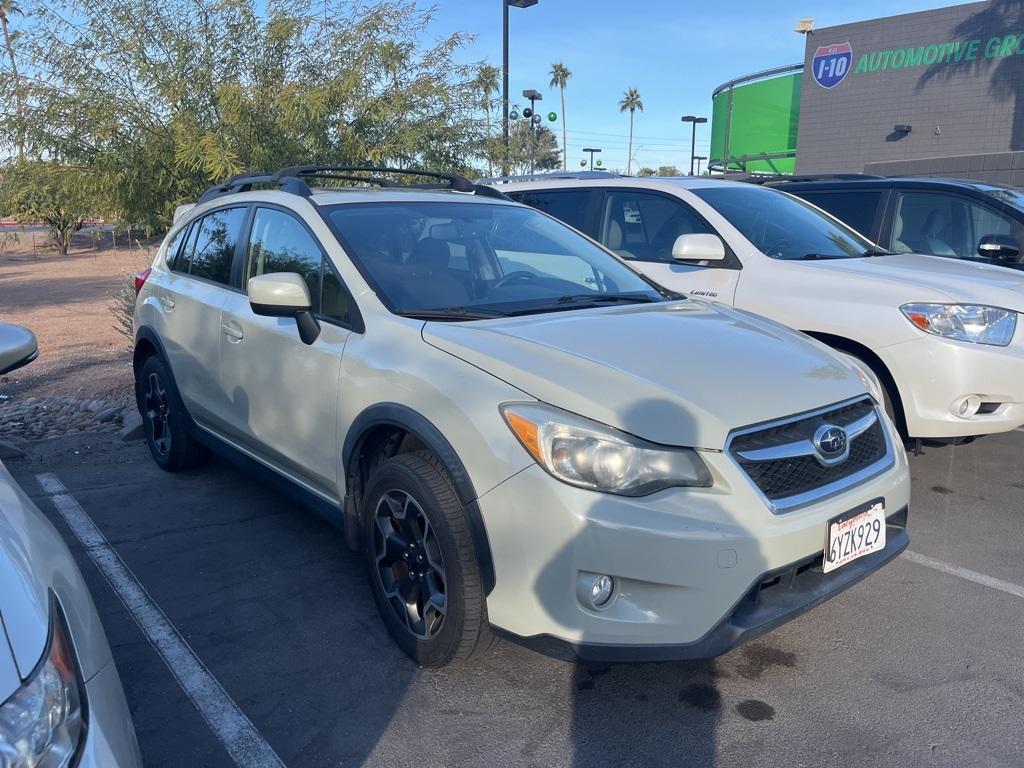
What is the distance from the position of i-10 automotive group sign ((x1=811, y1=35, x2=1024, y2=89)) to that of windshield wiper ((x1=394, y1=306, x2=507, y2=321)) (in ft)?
67.6

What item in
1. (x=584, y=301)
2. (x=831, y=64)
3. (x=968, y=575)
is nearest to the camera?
(x=584, y=301)

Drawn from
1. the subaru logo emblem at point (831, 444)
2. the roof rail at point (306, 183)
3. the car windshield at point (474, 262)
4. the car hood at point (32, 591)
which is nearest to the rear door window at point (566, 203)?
the roof rail at point (306, 183)

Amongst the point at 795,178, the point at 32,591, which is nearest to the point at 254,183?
the point at 32,591

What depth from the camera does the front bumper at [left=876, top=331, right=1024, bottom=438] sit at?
4.47 meters

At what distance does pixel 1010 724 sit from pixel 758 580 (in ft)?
3.43

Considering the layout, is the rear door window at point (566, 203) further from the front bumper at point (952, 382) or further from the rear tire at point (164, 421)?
the rear tire at point (164, 421)

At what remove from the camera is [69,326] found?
11.9 meters

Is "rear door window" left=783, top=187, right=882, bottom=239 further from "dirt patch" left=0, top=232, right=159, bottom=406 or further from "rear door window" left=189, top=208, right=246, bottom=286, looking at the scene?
"dirt patch" left=0, top=232, right=159, bottom=406

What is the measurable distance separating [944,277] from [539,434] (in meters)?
3.42

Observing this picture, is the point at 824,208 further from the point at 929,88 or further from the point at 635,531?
the point at 929,88

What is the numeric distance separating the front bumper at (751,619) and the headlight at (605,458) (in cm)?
42

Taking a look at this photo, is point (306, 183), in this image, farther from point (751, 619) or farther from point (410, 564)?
point (751, 619)

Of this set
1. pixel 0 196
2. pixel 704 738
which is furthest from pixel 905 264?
pixel 0 196

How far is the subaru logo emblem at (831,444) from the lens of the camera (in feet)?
9.21
